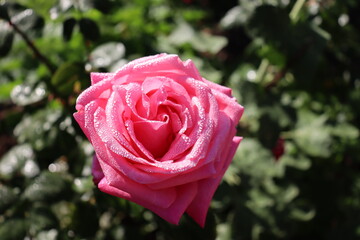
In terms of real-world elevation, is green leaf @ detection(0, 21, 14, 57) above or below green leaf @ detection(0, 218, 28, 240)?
above

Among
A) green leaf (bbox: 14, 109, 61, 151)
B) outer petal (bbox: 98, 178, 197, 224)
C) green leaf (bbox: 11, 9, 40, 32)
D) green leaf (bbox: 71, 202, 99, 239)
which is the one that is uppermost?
green leaf (bbox: 11, 9, 40, 32)

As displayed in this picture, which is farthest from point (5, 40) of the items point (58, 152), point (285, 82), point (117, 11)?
point (285, 82)

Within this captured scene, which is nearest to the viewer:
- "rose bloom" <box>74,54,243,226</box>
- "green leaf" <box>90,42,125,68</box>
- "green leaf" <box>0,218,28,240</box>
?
"rose bloom" <box>74,54,243,226</box>

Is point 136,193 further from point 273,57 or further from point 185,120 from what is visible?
point 273,57

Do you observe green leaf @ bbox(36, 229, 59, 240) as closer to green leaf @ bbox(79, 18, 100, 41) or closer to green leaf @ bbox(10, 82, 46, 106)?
green leaf @ bbox(10, 82, 46, 106)

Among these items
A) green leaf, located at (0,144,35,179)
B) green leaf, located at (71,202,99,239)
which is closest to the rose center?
green leaf, located at (71,202,99,239)

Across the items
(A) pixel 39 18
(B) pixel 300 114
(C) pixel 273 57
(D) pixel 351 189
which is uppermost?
(A) pixel 39 18

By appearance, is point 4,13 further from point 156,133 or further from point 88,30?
point 156,133
